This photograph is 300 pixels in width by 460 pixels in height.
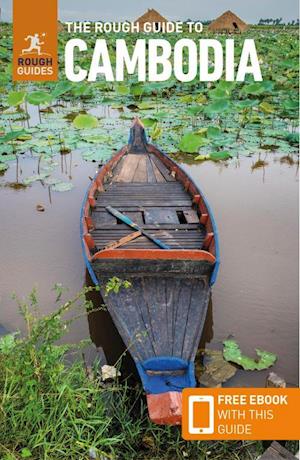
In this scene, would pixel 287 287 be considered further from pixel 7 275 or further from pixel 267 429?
pixel 7 275

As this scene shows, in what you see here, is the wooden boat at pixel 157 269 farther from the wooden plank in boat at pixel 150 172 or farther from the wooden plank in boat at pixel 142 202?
the wooden plank in boat at pixel 150 172

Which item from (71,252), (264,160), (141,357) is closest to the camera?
(141,357)

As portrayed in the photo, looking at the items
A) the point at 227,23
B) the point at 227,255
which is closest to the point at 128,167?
the point at 227,255

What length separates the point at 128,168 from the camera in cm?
631

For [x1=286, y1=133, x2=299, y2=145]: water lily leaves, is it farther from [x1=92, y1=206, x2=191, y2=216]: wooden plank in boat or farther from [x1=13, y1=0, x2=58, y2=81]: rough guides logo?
[x1=13, y1=0, x2=58, y2=81]: rough guides logo

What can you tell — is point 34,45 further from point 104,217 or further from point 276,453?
point 276,453

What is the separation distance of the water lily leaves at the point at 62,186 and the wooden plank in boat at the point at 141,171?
2.97 feet

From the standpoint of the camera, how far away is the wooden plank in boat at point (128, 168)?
600cm

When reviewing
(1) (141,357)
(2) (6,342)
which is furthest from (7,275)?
(1) (141,357)

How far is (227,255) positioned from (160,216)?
2.65ft

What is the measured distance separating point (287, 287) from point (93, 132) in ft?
17.1

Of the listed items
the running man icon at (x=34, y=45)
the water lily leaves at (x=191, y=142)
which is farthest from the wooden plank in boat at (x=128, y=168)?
the running man icon at (x=34, y=45)

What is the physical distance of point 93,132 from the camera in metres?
8.35

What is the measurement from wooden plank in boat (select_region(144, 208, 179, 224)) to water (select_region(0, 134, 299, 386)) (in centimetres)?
62
